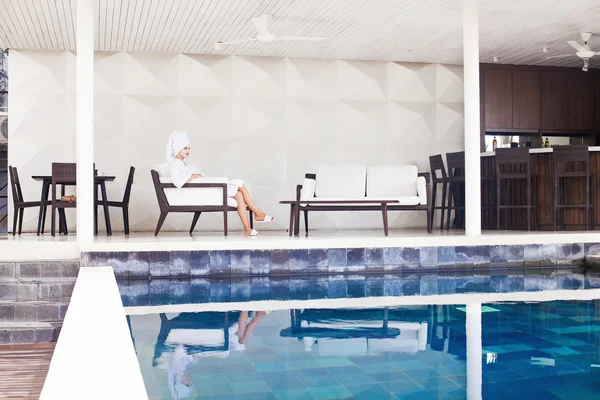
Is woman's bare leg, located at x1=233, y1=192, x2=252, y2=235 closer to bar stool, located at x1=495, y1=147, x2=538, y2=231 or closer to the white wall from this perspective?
the white wall

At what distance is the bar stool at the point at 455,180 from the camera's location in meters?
9.27

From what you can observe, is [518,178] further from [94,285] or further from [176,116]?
[94,285]

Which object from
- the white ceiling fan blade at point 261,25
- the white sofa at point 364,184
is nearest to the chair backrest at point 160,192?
the white sofa at point 364,184

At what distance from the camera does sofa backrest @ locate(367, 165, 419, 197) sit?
8477 mm

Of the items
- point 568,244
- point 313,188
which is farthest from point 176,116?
point 568,244

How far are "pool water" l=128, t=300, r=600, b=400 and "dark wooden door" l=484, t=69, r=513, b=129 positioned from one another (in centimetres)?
665

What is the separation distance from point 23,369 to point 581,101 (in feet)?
35.1

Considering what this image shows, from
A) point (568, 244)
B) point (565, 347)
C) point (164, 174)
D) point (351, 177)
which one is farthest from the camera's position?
point (351, 177)

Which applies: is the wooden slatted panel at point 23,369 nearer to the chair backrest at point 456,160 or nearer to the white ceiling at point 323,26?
the white ceiling at point 323,26

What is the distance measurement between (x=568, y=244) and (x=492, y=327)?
4033mm

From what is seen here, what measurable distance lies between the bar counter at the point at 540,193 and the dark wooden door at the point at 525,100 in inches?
61.2

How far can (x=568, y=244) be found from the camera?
7.35 metres

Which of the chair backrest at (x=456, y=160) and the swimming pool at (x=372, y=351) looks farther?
the chair backrest at (x=456, y=160)

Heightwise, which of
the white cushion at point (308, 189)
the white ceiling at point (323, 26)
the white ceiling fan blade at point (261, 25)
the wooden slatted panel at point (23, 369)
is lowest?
the wooden slatted panel at point (23, 369)
